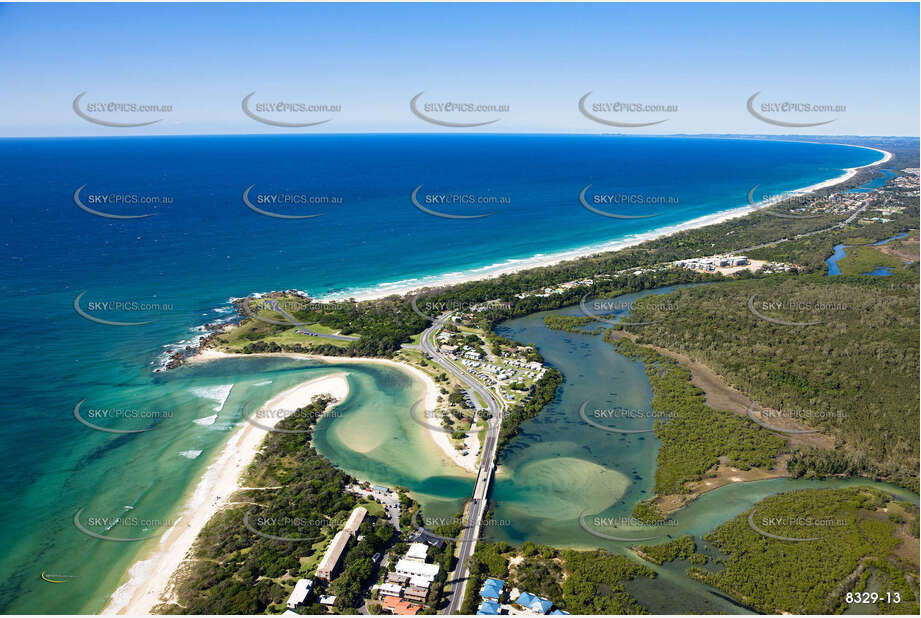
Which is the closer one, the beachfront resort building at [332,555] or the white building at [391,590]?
the white building at [391,590]

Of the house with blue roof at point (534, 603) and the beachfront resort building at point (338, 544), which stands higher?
the house with blue roof at point (534, 603)

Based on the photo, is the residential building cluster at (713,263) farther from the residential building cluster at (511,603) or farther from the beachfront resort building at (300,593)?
the beachfront resort building at (300,593)

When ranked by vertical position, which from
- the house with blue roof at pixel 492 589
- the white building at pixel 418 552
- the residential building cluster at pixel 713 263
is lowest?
the white building at pixel 418 552

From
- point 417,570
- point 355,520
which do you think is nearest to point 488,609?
point 417,570

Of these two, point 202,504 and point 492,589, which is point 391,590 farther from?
point 202,504

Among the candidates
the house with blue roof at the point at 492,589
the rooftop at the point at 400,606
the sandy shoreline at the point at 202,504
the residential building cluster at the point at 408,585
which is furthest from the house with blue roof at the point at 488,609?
the sandy shoreline at the point at 202,504

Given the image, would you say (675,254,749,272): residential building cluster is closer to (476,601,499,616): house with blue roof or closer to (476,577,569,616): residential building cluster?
(476,577,569,616): residential building cluster

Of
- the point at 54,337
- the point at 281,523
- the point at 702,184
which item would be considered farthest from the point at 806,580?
the point at 702,184

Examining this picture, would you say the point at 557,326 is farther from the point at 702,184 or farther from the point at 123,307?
the point at 702,184
